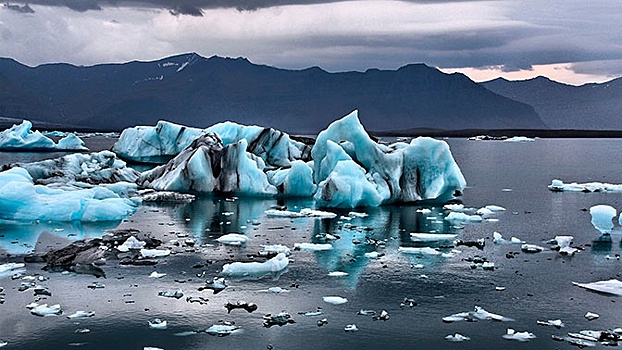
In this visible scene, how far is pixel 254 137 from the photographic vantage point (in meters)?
36.8

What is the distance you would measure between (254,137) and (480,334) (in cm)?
2678

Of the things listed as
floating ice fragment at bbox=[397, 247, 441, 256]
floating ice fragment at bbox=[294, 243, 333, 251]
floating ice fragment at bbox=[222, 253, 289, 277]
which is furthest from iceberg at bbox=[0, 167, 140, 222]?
floating ice fragment at bbox=[397, 247, 441, 256]

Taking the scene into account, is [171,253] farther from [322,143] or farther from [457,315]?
[322,143]

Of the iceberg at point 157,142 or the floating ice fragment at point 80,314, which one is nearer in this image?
the floating ice fragment at point 80,314

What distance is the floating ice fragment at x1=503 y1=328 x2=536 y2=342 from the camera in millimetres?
10789

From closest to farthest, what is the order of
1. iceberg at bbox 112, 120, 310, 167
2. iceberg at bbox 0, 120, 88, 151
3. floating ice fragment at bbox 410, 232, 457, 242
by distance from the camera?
1. floating ice fragment at bbox 410, 232, 457, 242
2. iceberg at bbox 112, 120, 310, 167
3. iceberg at bbox 0, 120, 88, 151

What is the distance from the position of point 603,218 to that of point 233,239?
10.1m

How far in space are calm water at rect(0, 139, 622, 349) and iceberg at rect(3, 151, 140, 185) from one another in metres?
7.83

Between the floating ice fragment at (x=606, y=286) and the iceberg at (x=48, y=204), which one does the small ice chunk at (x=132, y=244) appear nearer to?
the iceberg at (x=48, y=204)

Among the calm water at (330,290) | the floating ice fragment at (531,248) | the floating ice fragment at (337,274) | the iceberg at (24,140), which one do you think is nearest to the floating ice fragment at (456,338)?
the calm water at (330,290)

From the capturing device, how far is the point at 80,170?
2914 cm

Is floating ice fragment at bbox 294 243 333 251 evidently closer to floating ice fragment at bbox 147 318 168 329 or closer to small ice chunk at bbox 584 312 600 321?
floating ice fragment at bbox 147 318 168 329

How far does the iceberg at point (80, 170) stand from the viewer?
27.4 m

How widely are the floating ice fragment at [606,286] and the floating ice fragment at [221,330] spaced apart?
7006 millimetres
